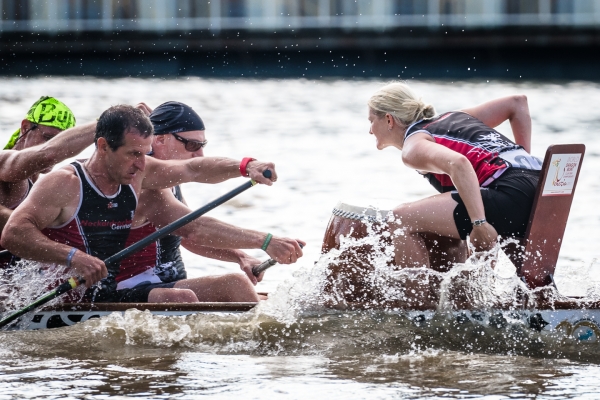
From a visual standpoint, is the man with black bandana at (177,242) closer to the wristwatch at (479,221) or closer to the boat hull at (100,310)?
the boat hull at (100,310)

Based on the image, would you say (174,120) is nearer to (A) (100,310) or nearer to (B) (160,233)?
(B) (160,233)

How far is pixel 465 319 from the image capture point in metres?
6.31

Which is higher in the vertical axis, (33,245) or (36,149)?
(36,149)

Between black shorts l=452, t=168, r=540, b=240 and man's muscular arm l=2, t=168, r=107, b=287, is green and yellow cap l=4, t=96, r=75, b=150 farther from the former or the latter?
black shorts l=452, t=168, r=540, b=240

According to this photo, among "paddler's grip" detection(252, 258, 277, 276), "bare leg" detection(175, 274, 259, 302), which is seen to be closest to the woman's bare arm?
"paddler's grip" detection(252, 258, 277, 276)

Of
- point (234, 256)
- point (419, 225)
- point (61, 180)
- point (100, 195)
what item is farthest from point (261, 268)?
point (61, 180)

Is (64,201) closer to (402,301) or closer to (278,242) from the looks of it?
(278,242)

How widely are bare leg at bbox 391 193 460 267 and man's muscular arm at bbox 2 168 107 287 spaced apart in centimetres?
168

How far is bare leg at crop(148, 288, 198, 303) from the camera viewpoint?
259 inches

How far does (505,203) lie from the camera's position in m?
6.11

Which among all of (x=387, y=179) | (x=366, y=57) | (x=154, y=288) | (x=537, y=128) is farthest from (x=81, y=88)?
(x=154, y=288)

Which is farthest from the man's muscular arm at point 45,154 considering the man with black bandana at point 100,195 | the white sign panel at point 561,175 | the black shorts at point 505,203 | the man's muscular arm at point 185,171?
the white sign panel at point 561,175

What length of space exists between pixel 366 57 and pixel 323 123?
1294 cm

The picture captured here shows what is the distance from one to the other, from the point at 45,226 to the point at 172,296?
2.81 feet
